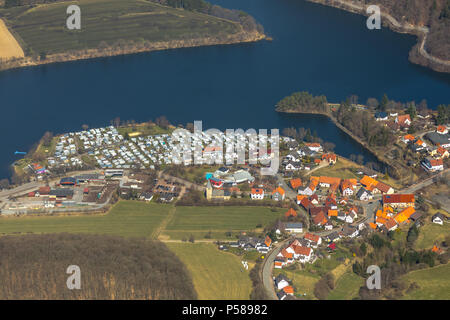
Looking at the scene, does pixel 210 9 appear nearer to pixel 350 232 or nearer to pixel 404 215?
pixel 404 215

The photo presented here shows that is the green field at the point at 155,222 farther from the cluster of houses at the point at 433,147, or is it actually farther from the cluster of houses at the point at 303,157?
the cluster of houses at the point at 433,147

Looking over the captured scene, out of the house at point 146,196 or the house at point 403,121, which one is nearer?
the house at point 146,196

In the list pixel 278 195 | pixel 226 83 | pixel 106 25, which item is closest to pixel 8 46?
pixel 106 25

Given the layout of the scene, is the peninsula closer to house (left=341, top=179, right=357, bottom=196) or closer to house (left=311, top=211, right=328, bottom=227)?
house (left=341, top=179, right=357, bottom=196)

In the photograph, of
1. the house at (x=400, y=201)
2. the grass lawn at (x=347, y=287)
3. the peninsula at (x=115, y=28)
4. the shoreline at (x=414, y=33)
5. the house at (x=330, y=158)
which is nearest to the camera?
the grass lawn at (x=347, y=287)

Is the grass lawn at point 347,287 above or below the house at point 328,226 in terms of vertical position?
below

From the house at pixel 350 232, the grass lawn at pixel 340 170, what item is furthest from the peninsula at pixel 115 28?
the house at pixel 350 232

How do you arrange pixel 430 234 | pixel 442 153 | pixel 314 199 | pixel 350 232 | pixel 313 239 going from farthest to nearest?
1. pixel 442 153
2. pixel 314 199
3. pixel 430 234
4. pixel 350 232
5. pixel 313 239

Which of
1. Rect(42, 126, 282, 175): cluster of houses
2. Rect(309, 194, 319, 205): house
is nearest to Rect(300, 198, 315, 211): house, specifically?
Rect(309, 194, 319, 205): house

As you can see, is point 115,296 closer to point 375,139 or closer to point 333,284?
point 333,284
